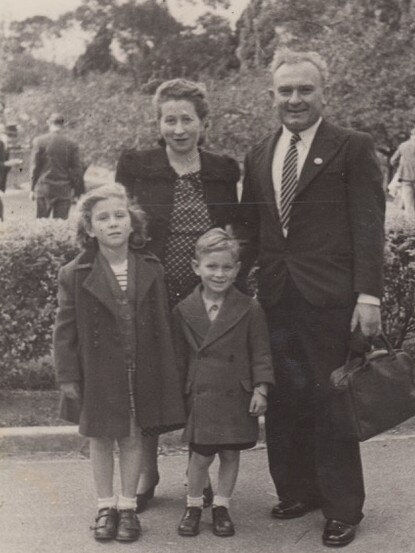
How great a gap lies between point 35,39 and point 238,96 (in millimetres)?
2693

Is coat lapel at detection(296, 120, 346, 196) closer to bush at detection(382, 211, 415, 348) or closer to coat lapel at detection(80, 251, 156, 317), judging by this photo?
coat lapel at detection(80, 251, 156, 317)

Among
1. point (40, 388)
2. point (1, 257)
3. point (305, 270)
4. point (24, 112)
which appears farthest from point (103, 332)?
point (24, 112)

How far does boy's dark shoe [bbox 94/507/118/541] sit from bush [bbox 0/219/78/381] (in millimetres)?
1775

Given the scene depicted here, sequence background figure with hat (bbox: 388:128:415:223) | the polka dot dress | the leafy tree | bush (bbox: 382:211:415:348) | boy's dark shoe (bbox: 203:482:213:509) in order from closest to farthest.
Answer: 1. the polka dot dress
2. boy's dark shoe (bbox: 203:482:213:509)
3. bush (bbox: 382:211:415:348)
4. the leafy tree
5. background figure with hat (bbox: 388:128:415:223)

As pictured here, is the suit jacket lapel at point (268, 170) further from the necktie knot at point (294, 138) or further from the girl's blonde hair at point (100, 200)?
the girl's blonde hair at point (100, 200)

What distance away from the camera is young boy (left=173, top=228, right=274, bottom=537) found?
A: 139 inches

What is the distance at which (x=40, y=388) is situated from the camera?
18.4ft

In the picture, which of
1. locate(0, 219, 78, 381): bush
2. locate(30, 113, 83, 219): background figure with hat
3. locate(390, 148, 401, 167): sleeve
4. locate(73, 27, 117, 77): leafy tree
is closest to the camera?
locate(0, 219, 78, 381): bush

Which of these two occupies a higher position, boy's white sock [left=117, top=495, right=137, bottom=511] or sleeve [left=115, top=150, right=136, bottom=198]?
sleeve [left=115, top=150, right=136, bottom=198]

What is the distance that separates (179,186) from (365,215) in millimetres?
794

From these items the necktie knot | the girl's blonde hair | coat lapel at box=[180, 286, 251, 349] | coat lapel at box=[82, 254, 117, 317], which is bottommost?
coat lapel at box=[180, 286, 251, 349]

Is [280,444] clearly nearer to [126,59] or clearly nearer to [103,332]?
[103,332]

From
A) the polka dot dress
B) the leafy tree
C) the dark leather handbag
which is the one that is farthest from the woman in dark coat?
the leafy tree

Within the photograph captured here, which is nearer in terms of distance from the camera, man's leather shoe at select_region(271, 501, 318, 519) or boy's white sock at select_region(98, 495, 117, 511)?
boy's white sock at select_region(98, 495, 117, 511)
